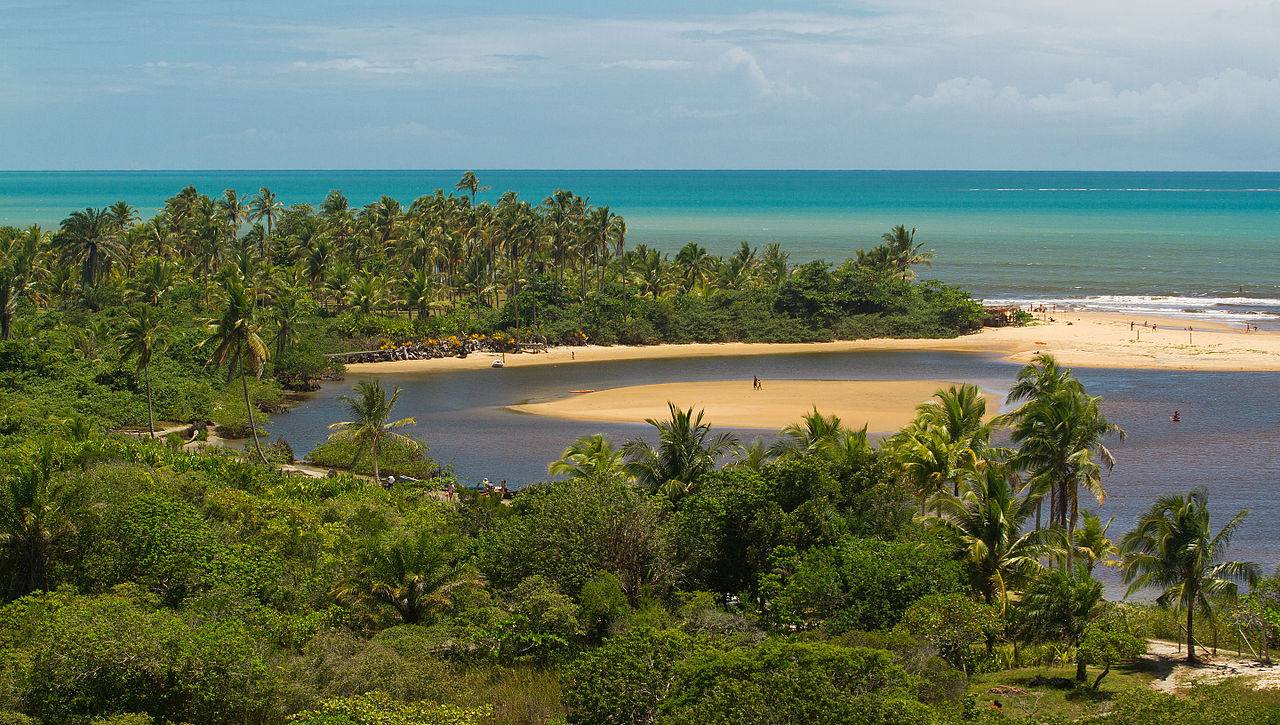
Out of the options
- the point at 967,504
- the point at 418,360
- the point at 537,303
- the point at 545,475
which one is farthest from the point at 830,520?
the point at 537,303

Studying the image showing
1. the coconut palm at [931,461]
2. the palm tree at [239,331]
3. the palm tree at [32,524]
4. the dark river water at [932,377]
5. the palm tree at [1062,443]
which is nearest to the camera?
the palm tree at [32,524]

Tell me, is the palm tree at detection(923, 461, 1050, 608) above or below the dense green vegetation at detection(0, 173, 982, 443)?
below

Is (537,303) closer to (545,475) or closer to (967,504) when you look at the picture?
(545,475)

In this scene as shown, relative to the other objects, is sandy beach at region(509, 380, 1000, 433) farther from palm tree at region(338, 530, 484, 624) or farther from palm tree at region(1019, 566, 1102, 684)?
palm tree at region(338, 530, 484, 624)

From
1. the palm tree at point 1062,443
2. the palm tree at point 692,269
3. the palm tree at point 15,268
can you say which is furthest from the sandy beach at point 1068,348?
the palm tree at point 1062,443

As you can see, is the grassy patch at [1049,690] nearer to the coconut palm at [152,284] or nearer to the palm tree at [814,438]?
the palm tree at [814,438]

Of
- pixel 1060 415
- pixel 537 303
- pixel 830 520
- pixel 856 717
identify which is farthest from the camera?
pixel 537 303

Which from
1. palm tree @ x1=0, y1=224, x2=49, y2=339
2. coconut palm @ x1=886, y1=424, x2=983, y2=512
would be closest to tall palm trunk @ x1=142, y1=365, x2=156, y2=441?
palm tree @ x1=0, y1=224, x2=49, y2=339
